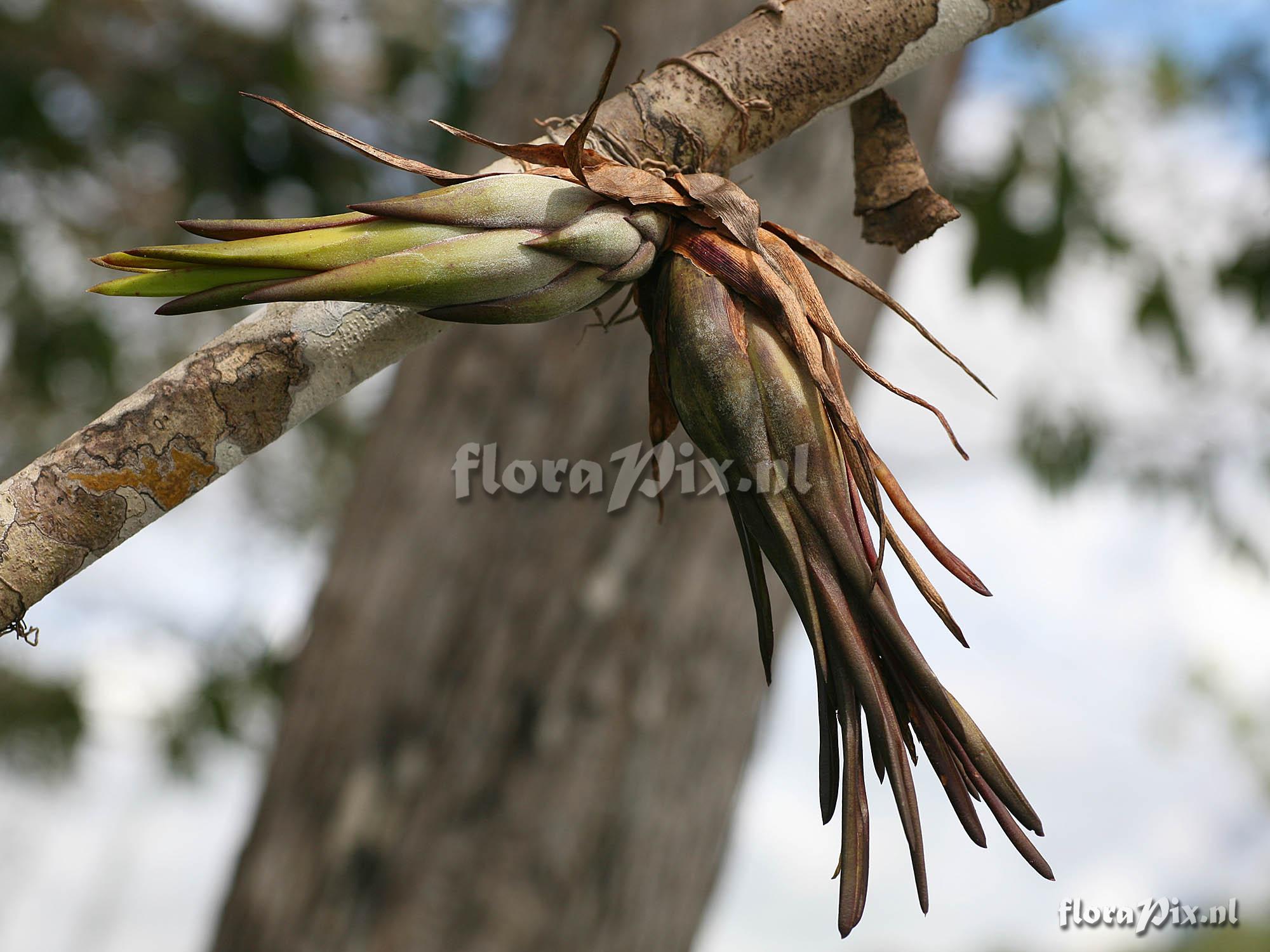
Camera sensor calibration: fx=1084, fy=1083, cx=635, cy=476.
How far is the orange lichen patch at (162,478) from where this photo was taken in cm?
30

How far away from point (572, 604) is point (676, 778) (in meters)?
0.23

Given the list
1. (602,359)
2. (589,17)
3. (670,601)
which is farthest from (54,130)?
(670,601)

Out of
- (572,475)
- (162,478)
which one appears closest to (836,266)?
(162,478)

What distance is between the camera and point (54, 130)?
204cm

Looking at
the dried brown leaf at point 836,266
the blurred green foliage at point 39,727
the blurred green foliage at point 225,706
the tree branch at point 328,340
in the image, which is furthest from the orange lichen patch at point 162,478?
the blurred green foliage at point 39,727

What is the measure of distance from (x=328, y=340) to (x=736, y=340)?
12 centimetres

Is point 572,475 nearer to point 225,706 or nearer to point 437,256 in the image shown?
point 437,256

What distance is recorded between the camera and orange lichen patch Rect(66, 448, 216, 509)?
298 mm

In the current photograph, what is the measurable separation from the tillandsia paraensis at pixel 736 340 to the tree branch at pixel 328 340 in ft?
0.15

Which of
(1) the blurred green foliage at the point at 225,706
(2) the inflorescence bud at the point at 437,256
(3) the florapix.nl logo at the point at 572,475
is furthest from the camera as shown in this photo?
(1) the blurred green foliage at the point at 225,706

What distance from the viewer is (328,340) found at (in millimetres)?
316

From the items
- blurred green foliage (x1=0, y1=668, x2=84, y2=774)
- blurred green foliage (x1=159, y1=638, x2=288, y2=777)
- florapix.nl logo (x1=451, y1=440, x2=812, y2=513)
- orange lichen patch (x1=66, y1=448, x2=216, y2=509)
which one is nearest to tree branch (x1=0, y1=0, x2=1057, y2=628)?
orange lichen patch (x1=66, y1=448, x2=216, y2=509)

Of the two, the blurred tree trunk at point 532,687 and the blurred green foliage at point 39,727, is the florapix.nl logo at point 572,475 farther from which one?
the blurred green foliage at point 39,727

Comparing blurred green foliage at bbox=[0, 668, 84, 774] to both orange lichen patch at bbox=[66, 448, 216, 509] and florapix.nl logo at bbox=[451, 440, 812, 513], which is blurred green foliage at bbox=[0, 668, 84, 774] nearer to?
florapix.nl logo at bbox=[451, 440, 812, 513]
